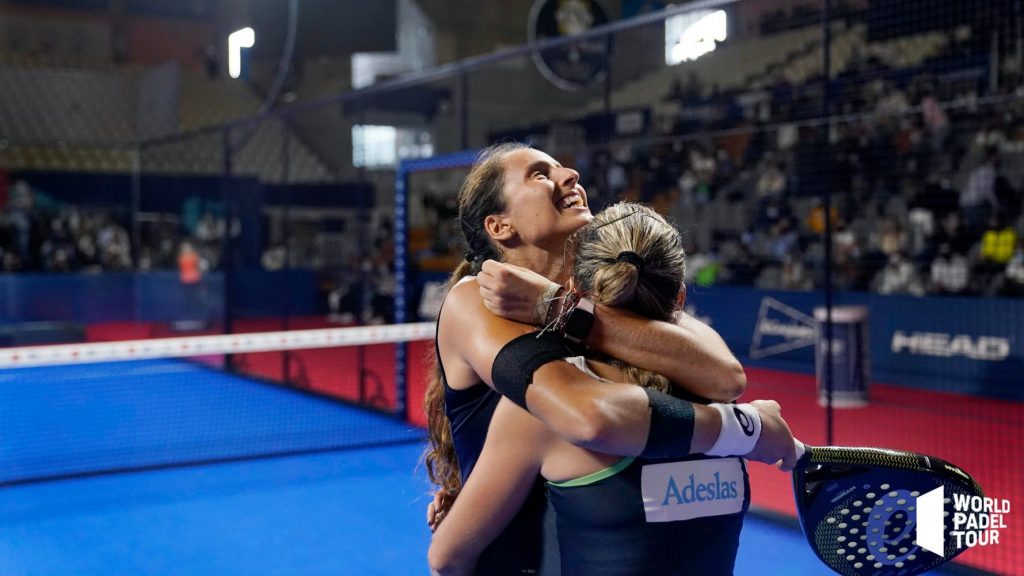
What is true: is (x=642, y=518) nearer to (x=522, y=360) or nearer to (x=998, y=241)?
(x=522, y=360)

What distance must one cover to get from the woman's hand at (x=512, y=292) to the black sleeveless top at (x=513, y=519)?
0.20 meters

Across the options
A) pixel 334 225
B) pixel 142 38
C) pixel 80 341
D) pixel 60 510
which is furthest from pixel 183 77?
pixel 60 510

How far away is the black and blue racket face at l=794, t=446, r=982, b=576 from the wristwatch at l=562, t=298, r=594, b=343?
0.53m

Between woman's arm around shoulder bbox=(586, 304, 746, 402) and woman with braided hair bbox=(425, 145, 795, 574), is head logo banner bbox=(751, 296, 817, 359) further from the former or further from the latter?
woman's arm around shoulder bbox=(586, 304, 746, 402)

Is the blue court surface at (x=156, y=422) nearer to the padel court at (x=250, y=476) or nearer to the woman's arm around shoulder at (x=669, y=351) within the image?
the padel court at (x=250, y=476)

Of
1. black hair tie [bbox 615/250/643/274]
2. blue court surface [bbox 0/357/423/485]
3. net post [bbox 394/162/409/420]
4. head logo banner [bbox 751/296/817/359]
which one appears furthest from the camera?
head logo banner [bbox 751/296/817/359]

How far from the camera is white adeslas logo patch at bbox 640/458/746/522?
160 centimetres

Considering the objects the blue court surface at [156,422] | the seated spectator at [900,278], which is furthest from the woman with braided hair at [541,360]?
the seated spectator at [900,278]

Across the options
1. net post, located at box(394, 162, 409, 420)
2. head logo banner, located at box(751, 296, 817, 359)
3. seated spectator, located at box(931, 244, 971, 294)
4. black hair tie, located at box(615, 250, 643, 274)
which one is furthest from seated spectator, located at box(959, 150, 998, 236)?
black hair tie, located at box(615, 250, 643, 274)

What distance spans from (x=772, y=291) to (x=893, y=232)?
1.58m

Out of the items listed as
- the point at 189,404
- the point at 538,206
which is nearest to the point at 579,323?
the point at 538,206

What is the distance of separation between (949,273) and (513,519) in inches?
382

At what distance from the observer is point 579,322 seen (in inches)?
65.1

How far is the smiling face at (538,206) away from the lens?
213cm
